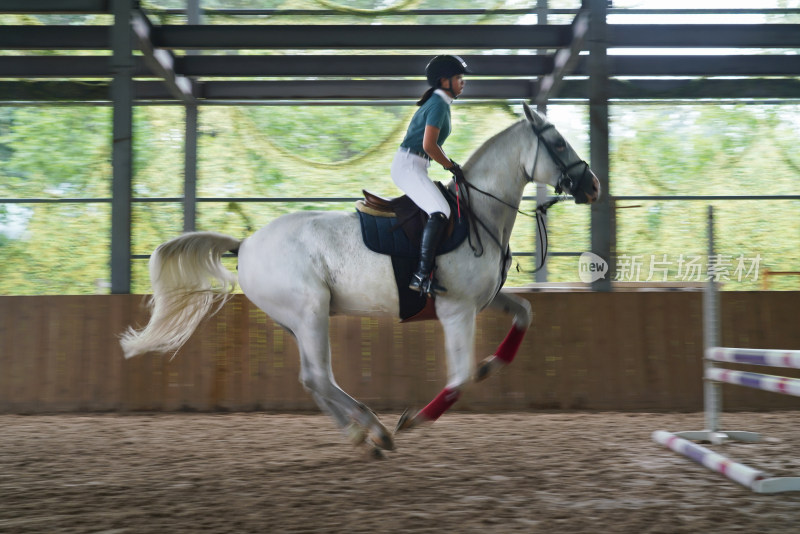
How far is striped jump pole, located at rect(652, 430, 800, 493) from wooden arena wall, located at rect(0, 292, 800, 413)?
2136 mm

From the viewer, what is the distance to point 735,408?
668cm

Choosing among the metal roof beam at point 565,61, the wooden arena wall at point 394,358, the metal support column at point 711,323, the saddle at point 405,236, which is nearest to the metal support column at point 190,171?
the wooden arena wall at point 394,358

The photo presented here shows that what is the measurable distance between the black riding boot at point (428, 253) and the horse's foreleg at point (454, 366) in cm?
21

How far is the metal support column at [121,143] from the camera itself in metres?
7.12

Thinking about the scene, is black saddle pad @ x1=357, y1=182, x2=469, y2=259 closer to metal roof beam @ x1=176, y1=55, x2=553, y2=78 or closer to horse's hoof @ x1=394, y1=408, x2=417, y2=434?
horse's hoof @ x1=394, y1=408, x2=417, y2=434

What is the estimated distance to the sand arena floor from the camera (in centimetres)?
302

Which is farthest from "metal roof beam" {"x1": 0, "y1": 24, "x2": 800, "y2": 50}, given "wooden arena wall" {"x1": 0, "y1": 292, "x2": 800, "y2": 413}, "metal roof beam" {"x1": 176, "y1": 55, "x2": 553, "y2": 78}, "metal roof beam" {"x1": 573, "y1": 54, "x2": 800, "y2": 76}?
"wooden arena wall" {"x1": 0, "y1": 292, "x2": 800, "y2": 413}

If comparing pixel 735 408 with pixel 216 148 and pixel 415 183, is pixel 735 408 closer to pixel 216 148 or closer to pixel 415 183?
pixel 415 183

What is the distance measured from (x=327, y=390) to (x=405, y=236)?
1077 millimetres

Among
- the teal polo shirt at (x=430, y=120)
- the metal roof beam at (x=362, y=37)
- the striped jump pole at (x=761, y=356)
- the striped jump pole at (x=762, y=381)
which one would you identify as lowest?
the striped jump pole at (x=762, y=381)

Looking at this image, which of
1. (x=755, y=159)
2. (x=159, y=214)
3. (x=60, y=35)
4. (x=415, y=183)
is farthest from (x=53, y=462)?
(x=755, y=159)

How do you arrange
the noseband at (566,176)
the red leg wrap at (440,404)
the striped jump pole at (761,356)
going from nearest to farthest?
the striped jump pole at (761,356) → the red leg wrap at (440,404) → the noseband at (566,176)

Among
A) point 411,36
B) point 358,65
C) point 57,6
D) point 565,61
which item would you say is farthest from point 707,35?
point 57,6

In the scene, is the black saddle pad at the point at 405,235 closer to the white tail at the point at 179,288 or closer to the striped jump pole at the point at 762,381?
the white tail at the point at 179,288
